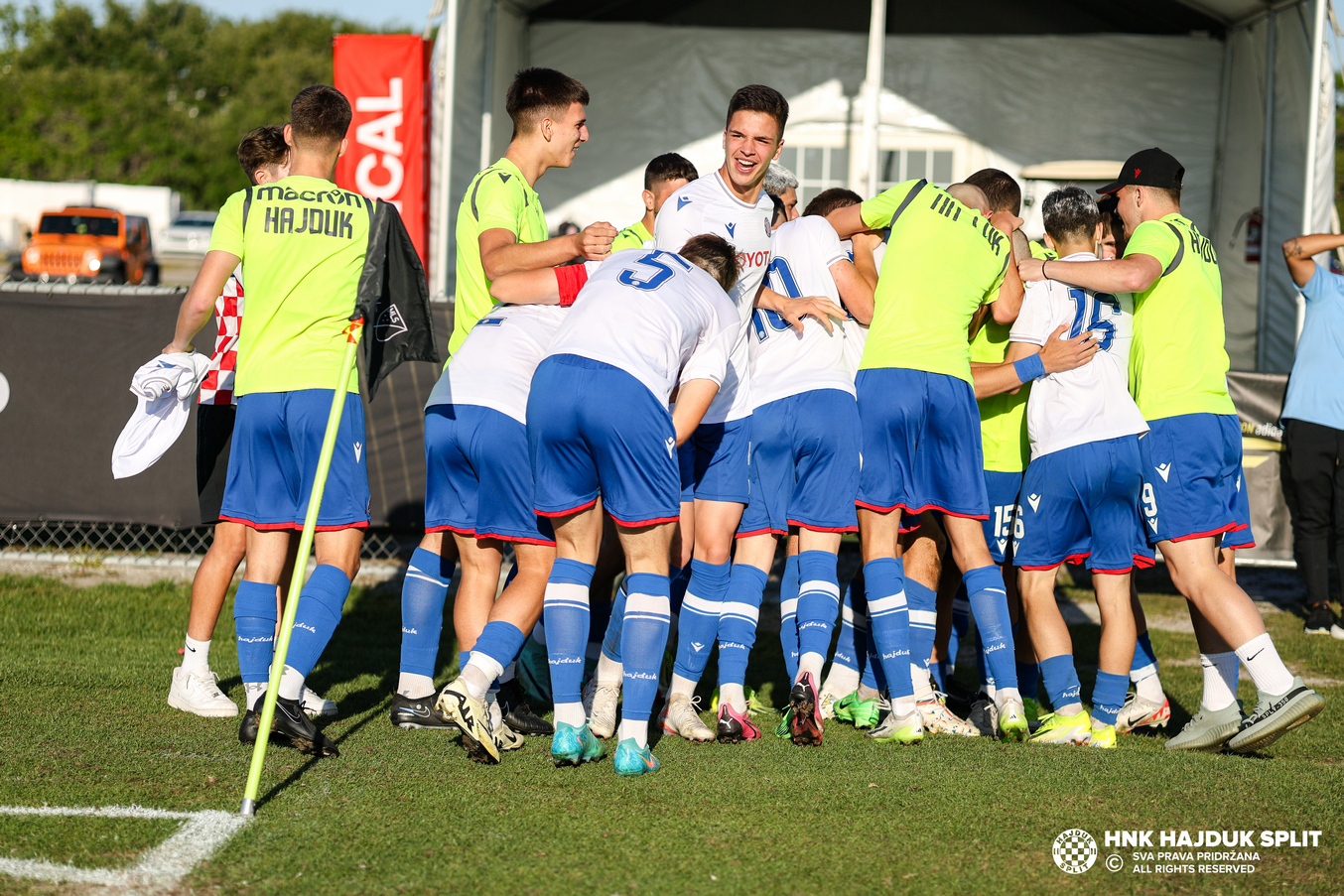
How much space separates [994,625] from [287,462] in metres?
2.82

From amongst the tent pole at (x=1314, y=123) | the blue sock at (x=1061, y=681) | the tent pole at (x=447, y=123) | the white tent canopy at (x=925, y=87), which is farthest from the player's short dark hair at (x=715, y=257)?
the white tent canopy at (x=925, y=87)

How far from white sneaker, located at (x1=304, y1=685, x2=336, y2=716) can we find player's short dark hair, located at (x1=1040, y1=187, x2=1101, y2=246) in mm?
3618

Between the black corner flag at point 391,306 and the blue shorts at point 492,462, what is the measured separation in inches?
10.4

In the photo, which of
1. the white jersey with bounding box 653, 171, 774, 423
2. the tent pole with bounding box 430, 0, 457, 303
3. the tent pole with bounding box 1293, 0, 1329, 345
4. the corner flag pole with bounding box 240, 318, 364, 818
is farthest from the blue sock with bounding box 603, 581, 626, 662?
the tent pole with bounding box 1293, 0, 1329, 345

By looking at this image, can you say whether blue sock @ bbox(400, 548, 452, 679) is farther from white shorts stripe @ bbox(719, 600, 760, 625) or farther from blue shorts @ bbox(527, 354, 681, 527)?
white shorts stripe @ bbox(719, 600, 760, 625)

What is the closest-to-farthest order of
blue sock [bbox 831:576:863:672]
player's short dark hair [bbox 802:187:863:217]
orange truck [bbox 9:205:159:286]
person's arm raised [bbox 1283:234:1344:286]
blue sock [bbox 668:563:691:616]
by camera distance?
blue sock [bbox 668:563:691:616] → blue sock [bbox 831:576:863:672] → player's short dark hair [bbox 802:187:863:217] → person's arm raised [bbox 1283:234:1344:286] → orange truck [bbox 9:205:159:286]

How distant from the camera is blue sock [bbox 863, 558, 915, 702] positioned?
4.55 m

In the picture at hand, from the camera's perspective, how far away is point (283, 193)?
430 cm

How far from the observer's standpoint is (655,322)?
12.3 feet

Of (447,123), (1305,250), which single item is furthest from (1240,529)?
(447,123)

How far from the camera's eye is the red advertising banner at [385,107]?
11.2 metres

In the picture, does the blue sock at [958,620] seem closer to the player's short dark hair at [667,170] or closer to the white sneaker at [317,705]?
the player's short dark hair at [667,170]

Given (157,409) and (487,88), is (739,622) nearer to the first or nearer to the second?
(157,409)

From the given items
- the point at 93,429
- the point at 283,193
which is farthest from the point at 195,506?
the point at 283,193
